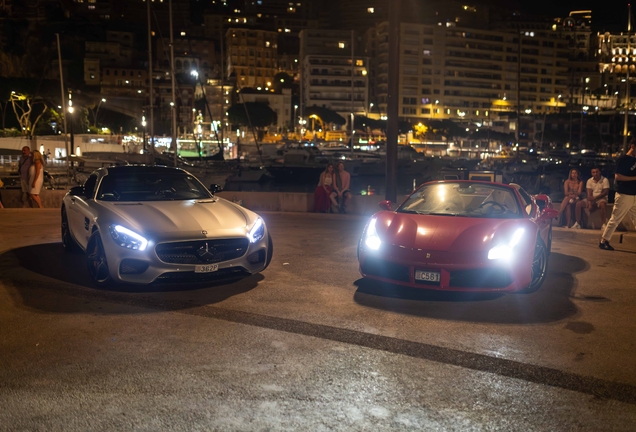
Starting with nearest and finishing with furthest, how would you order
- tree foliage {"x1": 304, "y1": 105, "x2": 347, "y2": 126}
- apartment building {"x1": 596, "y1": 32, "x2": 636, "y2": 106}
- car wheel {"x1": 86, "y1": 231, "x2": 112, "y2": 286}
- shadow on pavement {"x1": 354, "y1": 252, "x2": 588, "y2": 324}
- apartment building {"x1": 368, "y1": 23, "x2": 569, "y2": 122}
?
1. shadow on pavement {"x1": 354, "y1": 252, "x2": 588, "y2": 324}
2. car wheel {"x1": 86, "y1": 231, "x2": 112, "y2": 286}
3. tree foliage {"x1": 304, "y1": 105, "x2": 347, "y2": 126}
4. apartment building {"x1": 368, "y1": 23, "x2": 569, "y2": 122}
5. apartment building {"x1": 596, "y1": 32, "x2": 636, "y2": 106}

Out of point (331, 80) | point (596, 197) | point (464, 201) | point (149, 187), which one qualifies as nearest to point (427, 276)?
point (464, 201)

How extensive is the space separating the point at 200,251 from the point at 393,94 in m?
8.12

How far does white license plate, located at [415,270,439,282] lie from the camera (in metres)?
7.07

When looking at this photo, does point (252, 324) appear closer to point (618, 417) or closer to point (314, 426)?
point (314, 426)

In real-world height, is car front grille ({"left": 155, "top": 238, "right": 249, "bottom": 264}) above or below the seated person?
below

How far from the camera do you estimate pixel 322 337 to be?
5828mm

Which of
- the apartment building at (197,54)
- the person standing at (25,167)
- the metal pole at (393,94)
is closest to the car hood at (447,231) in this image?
the metal pole at (393,94)

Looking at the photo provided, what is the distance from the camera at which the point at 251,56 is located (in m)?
170

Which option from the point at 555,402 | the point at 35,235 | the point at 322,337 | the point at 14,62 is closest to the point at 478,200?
the point at 322,337

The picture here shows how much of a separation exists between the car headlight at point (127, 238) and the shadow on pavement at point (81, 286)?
59 cm

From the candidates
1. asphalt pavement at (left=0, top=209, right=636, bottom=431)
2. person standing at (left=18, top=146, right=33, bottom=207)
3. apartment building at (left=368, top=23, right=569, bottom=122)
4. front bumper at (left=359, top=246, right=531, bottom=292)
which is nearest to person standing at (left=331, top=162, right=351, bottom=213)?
person standing at (left=18, top=146, right=33, bottom=207)

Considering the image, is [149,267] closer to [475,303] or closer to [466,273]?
[466,273]

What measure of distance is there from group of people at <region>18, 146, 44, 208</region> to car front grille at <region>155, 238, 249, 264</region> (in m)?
10.3

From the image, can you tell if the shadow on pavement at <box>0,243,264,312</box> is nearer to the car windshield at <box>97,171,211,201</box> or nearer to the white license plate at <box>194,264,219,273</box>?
the white license plate at <box>194,264,219,273</box>
